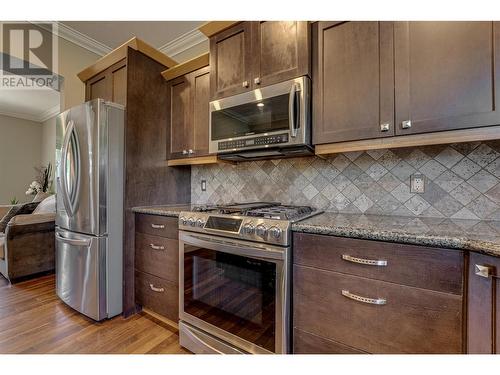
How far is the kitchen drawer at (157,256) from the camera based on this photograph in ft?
5.67

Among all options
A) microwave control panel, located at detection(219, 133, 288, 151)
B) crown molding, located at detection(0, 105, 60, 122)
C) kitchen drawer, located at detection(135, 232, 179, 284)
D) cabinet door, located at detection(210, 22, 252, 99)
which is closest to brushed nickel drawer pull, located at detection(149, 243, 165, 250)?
kitchen drawer, located at detection(135, 232, 179, 284)

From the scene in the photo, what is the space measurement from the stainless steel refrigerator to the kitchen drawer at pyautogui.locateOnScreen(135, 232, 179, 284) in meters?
0.15

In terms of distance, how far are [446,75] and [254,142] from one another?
106 cm

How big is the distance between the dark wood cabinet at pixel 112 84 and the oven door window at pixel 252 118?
88cm

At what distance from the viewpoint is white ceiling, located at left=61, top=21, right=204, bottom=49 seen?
2.53 meters

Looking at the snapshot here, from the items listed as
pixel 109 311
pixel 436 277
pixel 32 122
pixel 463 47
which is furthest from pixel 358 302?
pixel 32 122

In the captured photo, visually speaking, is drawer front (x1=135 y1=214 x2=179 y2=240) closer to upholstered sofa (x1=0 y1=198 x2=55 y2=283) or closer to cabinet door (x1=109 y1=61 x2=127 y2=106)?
cabinet door (x1=109 y1=61 x2=127 y2=106)

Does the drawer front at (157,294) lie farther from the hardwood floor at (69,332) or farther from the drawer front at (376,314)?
the drawer front at (376,314)

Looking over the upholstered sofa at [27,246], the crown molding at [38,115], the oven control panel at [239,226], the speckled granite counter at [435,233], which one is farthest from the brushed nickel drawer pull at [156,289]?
the crown molding at [38,115]

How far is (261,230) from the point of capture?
1.22 m

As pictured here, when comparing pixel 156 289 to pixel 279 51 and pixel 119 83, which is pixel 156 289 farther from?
pixel 279 51

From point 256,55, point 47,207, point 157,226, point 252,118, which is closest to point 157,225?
point 157,226

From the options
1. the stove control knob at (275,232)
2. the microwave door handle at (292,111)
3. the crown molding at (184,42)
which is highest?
the crown molding at (184,42)
